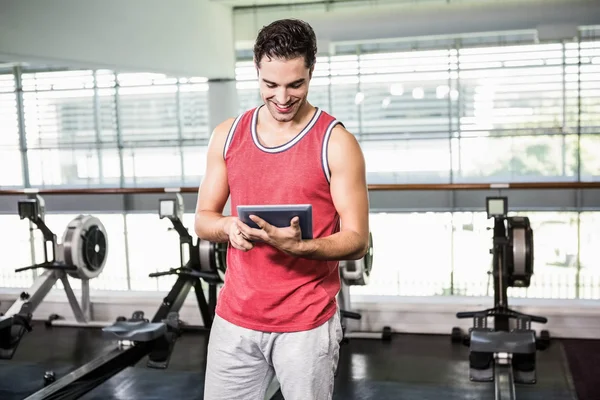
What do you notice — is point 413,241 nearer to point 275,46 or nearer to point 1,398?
point 1,398

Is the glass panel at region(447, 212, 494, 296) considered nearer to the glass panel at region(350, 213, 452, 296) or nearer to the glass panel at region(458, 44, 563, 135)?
the glass panel at region(350, 213, 452, 296)

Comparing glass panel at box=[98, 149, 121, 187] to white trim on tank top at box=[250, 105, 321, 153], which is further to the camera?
glass panel at box=[98, 149, 121, 187]

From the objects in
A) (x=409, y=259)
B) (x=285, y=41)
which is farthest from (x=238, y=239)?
(x=409, y=259)

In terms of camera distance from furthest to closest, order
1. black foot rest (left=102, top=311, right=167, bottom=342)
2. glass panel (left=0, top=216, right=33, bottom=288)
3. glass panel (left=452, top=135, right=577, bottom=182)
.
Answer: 1. glass panel (left=0, top=216, right=33, bottom=288)
2. glass panel (left=452, top=135, right=577, bottom=182)
3. black foot rest (left=102, top=311, right=167, bottom=342)

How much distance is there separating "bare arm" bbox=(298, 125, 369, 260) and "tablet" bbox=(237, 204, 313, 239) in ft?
0.40

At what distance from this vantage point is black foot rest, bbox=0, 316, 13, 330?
163 inches

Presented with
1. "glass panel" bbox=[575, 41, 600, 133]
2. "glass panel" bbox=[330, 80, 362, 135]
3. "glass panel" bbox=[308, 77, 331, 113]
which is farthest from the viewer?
"glass panel" bbox=[330, 80, 362, 135]

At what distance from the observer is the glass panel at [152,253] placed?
47.9ft

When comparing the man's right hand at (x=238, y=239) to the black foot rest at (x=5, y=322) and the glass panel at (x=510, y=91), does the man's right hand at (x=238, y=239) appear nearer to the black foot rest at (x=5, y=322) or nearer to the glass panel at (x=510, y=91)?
the black foot rest at (x=5, y=322)

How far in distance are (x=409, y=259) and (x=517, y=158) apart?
310 centimetres

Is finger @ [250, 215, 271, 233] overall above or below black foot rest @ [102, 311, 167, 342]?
above

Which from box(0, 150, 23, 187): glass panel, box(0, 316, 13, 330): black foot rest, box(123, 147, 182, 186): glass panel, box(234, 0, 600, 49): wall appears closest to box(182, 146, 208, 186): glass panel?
box(123, 147, 182, 186): glass panel

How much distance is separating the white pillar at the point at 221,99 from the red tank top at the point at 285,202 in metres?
7.72

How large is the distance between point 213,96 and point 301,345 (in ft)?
26.9
